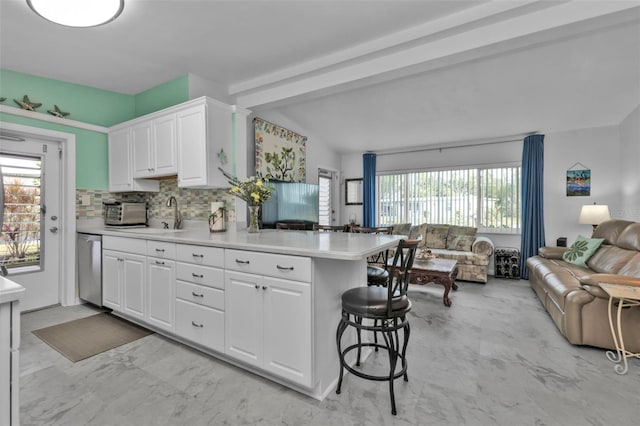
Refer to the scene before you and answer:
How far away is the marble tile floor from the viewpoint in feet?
5.48

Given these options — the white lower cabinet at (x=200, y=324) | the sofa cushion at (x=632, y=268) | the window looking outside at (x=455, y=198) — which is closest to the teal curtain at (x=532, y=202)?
the window looking outside at (x=455, y=198)

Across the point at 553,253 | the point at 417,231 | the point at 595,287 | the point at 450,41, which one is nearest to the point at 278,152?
the point at 450,41

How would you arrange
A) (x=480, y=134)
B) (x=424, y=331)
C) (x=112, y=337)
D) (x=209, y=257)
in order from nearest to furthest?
(x=209, y=257), (x=112, y=337), (x=424, y=331), (x=480, y=134)

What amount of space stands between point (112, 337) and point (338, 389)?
6.94 feet

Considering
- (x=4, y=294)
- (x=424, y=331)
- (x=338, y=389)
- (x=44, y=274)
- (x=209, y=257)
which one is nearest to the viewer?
(x=4, y=294)

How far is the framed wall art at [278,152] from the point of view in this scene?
4.07 m

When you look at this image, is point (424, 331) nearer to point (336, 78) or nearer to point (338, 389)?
point (338, 389)

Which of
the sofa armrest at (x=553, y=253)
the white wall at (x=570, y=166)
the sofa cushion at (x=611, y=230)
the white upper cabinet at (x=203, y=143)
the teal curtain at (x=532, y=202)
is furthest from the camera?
the teal curtain at (x=532, y=202)

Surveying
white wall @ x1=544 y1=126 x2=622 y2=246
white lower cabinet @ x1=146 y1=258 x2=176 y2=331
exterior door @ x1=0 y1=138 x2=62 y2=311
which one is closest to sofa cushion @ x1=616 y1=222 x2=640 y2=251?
white wall @ x1=544 y1=126 x2=622 y2=246

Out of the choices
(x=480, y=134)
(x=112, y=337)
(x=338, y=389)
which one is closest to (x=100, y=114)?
(x=112, y=337)

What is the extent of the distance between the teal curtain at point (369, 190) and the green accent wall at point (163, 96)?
402 centimetres

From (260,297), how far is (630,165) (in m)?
5.26

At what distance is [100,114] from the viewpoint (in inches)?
150

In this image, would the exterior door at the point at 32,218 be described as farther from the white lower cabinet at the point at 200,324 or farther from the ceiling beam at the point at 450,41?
the ceiling beam at the point at 450,41
